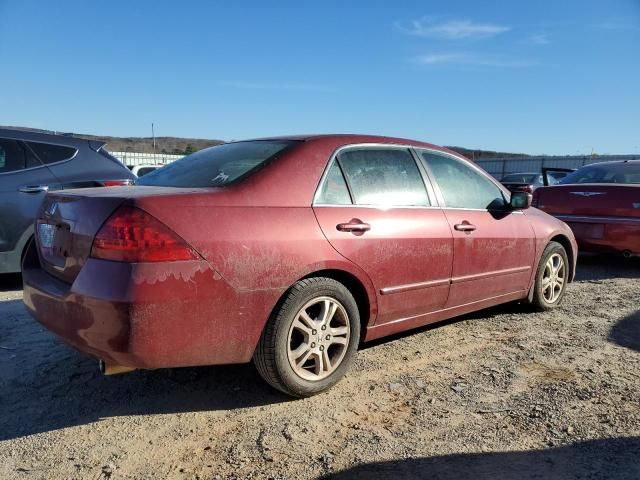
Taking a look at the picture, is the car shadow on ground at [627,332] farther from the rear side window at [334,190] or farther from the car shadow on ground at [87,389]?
the rear side window at [334,190]

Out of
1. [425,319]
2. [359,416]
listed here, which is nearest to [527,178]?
[425,319]

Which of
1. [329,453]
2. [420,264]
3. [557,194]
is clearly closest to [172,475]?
[329,453]

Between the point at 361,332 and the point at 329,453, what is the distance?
994mm

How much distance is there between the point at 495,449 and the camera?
96.7 inches

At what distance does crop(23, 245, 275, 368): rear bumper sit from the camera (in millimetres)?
2369

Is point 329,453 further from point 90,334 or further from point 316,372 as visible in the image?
point 90,334

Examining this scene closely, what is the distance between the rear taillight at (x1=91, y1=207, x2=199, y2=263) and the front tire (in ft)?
2.14

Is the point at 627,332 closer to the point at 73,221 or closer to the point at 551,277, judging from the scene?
the point at 551,277

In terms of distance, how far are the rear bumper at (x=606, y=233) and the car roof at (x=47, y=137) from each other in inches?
242

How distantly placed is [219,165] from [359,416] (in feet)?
5.54

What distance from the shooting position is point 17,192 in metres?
5.23

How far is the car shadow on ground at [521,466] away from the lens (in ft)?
7.36

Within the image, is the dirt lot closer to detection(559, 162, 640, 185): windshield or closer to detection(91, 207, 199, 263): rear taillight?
detection(91, 207, 199, 263): rear taillight

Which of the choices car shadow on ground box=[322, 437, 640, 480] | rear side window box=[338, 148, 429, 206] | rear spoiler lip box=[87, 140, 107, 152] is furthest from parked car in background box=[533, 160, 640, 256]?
rear spoiler lip box=[87, 140, 107, 152]
